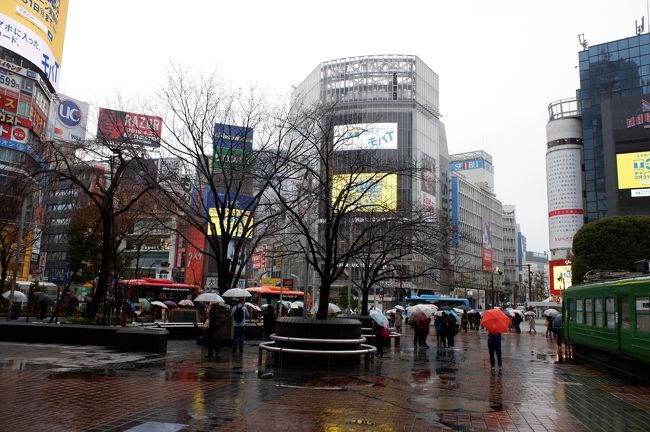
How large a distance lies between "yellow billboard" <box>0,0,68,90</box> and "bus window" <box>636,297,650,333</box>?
55.2 metres

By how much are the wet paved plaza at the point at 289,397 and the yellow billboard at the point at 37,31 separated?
45.7m

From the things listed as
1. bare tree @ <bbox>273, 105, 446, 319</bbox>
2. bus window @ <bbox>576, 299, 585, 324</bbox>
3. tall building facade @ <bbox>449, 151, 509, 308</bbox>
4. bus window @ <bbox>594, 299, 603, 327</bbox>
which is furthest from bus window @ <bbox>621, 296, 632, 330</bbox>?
tall building facade @ <bbox>449, 151, 509, 308</bbox>

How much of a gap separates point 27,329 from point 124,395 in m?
10.8

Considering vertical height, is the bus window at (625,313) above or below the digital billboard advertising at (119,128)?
below

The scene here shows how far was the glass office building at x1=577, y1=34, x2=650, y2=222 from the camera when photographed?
3130 inches

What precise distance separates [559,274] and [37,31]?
76.7 meters

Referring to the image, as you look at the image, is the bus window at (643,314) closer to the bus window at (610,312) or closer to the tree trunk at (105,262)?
the bus window at (610,312)

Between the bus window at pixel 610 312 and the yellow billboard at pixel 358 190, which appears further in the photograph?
the yellow billboard at pixel 358 190

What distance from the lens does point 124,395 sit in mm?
8531

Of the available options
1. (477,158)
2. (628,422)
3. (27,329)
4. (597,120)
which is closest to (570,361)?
(628,422)

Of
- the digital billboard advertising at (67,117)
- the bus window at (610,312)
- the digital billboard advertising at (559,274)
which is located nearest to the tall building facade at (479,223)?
the digital billboard advertising at (559,274)

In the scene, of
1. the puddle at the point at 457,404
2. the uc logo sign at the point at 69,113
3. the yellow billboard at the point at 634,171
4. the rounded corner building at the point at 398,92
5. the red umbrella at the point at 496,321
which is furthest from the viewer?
the rounded corner building at the point at 398,92

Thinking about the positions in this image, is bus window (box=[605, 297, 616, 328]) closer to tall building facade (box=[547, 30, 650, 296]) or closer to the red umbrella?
the red umbrella

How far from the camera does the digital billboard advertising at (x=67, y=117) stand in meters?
63.8
